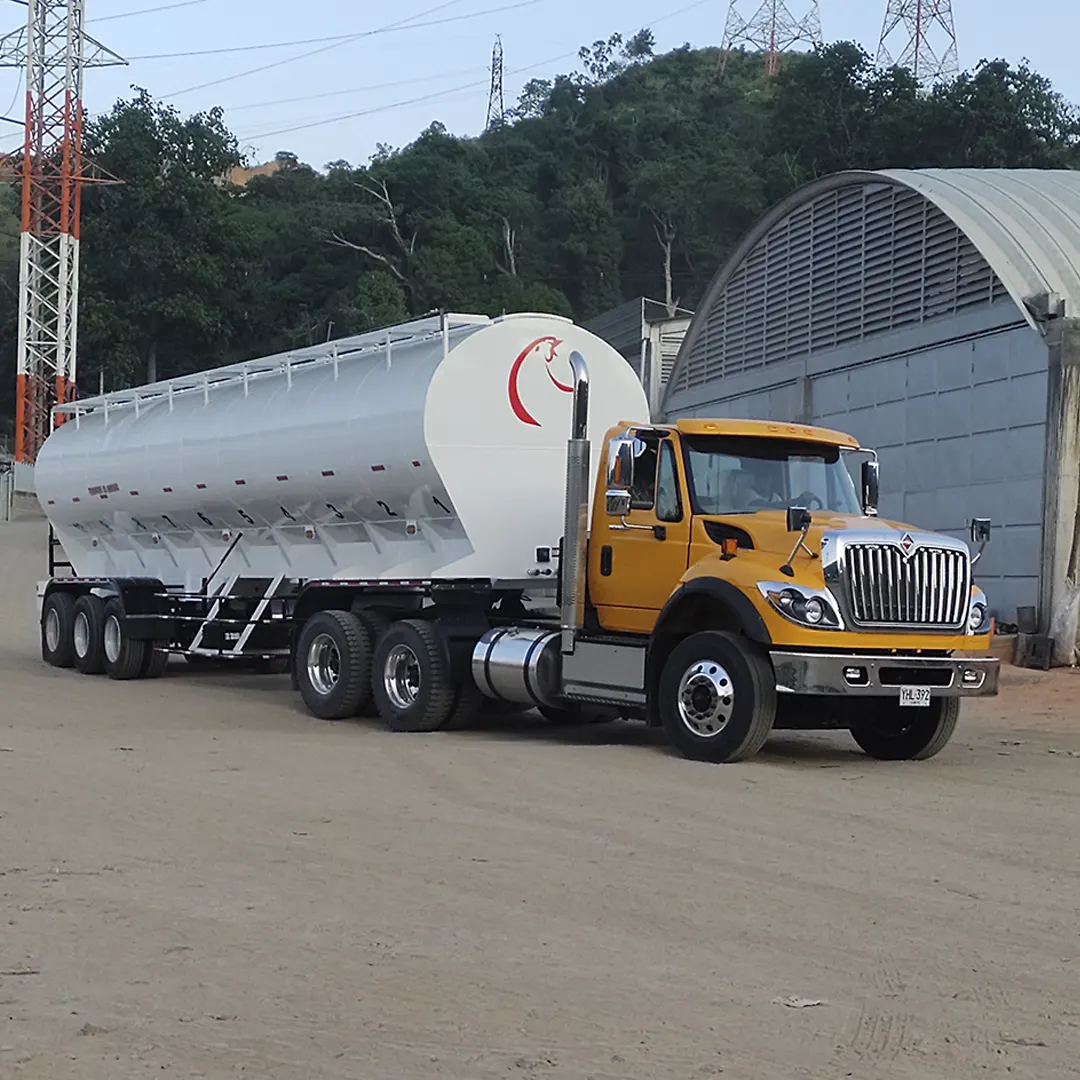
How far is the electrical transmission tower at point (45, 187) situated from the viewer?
47.2 meters

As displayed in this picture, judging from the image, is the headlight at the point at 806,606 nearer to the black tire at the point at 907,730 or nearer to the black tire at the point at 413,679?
the black tire at the point at 907,730

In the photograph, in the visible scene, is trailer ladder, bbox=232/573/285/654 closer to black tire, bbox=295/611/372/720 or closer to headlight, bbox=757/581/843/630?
black tire, bbox=295/611/372/720

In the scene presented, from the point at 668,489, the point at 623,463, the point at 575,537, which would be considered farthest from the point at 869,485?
the point at 575,537

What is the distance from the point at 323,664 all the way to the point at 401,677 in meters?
1.23

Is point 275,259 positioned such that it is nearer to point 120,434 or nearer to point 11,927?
point 120,434

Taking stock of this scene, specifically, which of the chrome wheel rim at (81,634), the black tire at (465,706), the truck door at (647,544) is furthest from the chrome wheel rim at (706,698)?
the chrome wheel rim at (81,634)

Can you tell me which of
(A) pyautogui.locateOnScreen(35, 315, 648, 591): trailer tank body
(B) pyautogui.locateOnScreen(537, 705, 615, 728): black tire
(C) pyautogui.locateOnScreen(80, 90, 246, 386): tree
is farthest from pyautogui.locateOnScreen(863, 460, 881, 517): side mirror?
(C) pyautogui.locateOnScreen(80, 90, 246, 386): tree

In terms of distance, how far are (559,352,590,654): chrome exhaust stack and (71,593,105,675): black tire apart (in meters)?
9.81

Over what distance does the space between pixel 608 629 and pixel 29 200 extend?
37887 mm

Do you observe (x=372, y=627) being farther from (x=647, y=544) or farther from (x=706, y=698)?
(x=706, y=698)

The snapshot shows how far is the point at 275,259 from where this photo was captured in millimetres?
66562

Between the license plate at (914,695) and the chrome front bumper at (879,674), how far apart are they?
0.04 metres

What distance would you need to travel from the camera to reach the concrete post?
20.2 m

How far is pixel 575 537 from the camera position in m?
14.0
